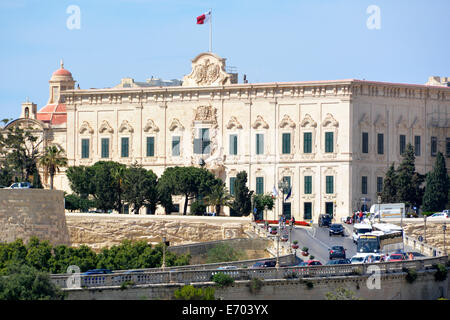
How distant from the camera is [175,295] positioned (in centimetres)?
6488

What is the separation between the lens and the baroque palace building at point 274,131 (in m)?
112

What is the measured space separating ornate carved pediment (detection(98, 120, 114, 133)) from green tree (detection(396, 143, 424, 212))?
23374 mm

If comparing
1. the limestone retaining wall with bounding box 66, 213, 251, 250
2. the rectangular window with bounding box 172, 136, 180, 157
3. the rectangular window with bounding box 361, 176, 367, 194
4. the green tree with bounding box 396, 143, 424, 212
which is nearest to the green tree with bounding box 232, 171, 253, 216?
the limestone retaining wall with bounding box 66, 213, 251, 250

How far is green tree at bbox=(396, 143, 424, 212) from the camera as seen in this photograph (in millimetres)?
108438

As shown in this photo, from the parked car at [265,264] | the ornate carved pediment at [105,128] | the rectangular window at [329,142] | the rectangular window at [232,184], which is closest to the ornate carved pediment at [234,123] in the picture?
the rectangular window at [232,184]

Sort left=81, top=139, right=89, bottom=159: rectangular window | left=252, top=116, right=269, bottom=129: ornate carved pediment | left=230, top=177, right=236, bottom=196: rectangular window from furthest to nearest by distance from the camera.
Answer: left=81, top=139, right=89, bottom=159: rectangular window
left=252, top=116, right=269, bottom=129: ornate carved pediment
left=230, top=177, right=236, bottom=196: rectangular window

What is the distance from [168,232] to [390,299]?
1253 inches

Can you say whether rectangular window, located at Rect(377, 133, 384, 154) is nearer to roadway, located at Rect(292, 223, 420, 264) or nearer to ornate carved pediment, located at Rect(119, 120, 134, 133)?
roadway, located at Rect(292, 223, 420, 264)

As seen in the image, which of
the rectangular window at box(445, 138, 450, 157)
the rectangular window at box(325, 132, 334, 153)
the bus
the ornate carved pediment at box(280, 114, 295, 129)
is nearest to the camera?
the bus

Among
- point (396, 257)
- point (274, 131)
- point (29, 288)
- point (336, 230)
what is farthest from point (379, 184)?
point (29, 288)

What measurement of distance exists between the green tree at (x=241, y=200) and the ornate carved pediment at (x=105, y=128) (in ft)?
49.4

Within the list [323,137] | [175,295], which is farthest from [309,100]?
[175,295]

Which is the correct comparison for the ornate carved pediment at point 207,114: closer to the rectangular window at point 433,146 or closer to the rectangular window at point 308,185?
the rectangular window at point 308,185

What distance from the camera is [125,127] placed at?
11869 cm
